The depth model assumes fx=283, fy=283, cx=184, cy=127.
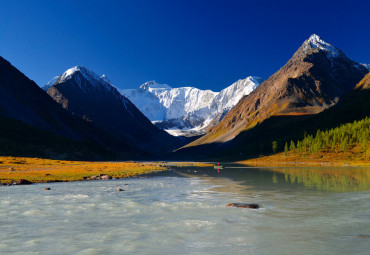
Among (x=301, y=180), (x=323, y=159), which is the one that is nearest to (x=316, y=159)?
(x=323, y=159)

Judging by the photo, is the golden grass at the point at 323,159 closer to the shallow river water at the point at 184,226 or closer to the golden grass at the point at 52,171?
the golden grass at the point at 52,171

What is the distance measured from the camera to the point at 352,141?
567 feet

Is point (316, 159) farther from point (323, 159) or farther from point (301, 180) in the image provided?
point (301, 180)

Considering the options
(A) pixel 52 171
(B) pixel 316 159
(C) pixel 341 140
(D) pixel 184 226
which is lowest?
(D) pixel 184 226

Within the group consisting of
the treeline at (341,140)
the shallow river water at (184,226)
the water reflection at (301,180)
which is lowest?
the water reflection at (301,180)

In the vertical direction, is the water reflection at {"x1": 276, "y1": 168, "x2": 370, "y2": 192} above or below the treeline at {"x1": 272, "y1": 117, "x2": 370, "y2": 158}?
below

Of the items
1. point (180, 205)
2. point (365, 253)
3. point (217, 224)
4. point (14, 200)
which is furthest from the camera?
point (14, 200)

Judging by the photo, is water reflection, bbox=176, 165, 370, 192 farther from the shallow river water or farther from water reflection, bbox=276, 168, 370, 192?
the shallow river water

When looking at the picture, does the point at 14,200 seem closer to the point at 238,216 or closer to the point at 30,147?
the point at 238,216

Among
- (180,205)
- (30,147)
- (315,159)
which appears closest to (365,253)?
(180,205)

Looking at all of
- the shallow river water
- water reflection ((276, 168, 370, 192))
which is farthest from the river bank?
the shallow river water

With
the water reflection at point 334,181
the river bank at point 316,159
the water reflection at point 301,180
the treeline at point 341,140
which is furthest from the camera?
the treeline at point 341,140

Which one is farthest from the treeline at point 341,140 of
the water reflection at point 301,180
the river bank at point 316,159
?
the water reflection at point 301,180

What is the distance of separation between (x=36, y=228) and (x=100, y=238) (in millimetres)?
6288
